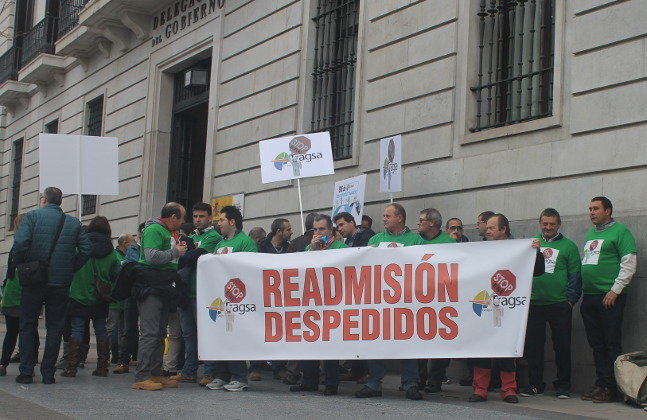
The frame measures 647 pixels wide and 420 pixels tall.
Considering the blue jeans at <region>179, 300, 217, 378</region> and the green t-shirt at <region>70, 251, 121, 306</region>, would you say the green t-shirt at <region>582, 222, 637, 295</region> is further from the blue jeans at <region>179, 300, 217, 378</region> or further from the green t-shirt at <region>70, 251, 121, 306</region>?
the green t-shirt at <region>70, 251, 121, 306</region>

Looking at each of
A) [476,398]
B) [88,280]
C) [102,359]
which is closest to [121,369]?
[102,359]

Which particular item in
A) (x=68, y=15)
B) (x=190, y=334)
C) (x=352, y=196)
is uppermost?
(x=68, y=15)

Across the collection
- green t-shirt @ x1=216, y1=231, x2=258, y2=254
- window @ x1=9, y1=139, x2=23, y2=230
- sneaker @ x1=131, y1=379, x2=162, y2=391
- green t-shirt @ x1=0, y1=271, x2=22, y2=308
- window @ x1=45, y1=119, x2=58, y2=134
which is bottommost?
sneaker @ x1=131, y1=379, x2=162, y2=391

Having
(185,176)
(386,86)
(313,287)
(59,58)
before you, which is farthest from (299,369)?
(59,58)

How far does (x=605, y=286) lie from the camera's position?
816 cm

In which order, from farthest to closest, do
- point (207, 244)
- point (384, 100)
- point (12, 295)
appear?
point (384, 100) → point (12, 295) → point (207, 244)

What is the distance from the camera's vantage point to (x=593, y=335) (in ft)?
27.0

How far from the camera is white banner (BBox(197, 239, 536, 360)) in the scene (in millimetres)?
7723

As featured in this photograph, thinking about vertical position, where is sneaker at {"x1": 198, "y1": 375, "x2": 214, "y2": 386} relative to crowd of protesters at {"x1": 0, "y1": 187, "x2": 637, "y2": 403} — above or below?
below

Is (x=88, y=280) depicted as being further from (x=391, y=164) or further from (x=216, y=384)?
(x=391, y=164)

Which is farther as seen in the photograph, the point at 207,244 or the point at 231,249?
the point at 207,244

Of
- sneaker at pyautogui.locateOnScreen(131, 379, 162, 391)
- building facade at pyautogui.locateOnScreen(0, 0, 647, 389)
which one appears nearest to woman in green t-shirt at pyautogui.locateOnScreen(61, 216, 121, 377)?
sneaker at pyautogui.locateOnScreen(131, 379, 162, 391)

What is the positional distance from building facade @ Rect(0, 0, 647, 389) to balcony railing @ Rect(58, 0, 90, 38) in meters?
1.08

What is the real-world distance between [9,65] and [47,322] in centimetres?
2178
